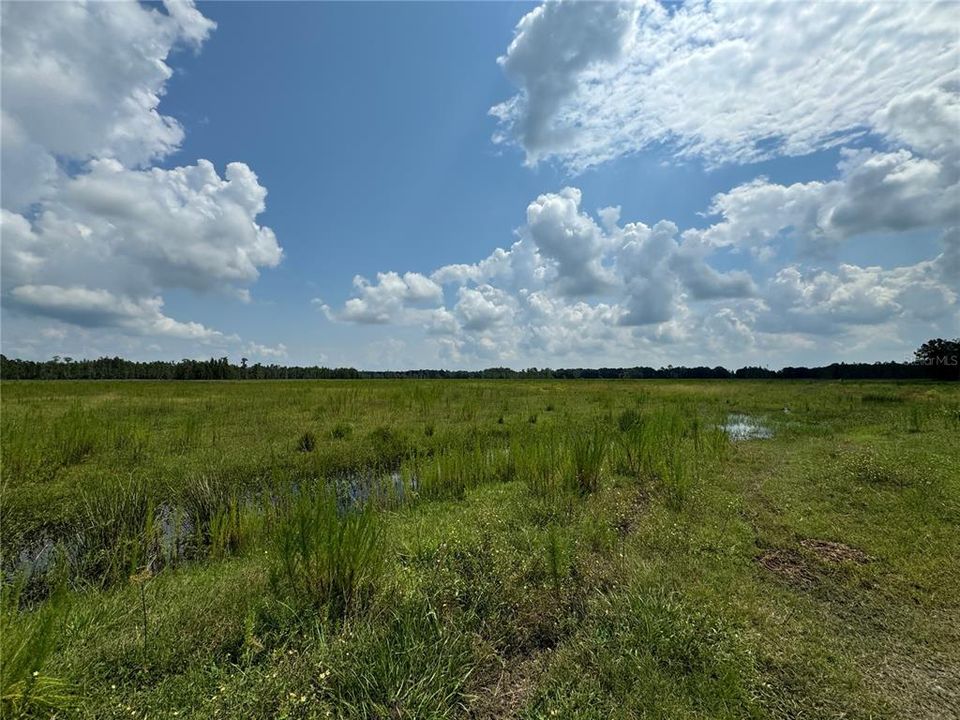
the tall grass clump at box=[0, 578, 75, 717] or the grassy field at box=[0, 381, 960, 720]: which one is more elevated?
the tall grass clump at box=[0, 578, 75, 717]

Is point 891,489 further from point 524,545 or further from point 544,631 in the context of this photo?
point 544,631

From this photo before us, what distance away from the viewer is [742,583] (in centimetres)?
437

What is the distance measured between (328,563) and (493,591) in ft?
5.29

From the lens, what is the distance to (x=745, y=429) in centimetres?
1630

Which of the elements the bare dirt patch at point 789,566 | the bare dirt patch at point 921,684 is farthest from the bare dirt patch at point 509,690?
the bare dirt patch at point 789,566

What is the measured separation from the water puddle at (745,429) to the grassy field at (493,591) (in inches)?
205

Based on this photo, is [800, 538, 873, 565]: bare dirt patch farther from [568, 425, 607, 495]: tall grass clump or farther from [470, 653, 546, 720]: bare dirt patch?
[470, 653, 546, 720]: bare dirt patch

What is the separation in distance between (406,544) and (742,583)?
3.82 m

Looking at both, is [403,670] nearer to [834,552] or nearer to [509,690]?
[509,690]

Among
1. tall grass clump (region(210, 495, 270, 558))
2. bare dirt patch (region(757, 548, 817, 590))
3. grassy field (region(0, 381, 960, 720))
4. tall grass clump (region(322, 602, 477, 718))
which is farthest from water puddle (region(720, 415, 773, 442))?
tall grass clump (region(210, 495, 270, 558))

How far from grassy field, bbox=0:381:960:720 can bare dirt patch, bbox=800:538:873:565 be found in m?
0.05

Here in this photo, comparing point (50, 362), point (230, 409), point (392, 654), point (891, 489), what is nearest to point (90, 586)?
point (392, 654)

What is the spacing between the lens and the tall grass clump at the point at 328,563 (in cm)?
388

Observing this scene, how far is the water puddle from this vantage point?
47.0 ft
